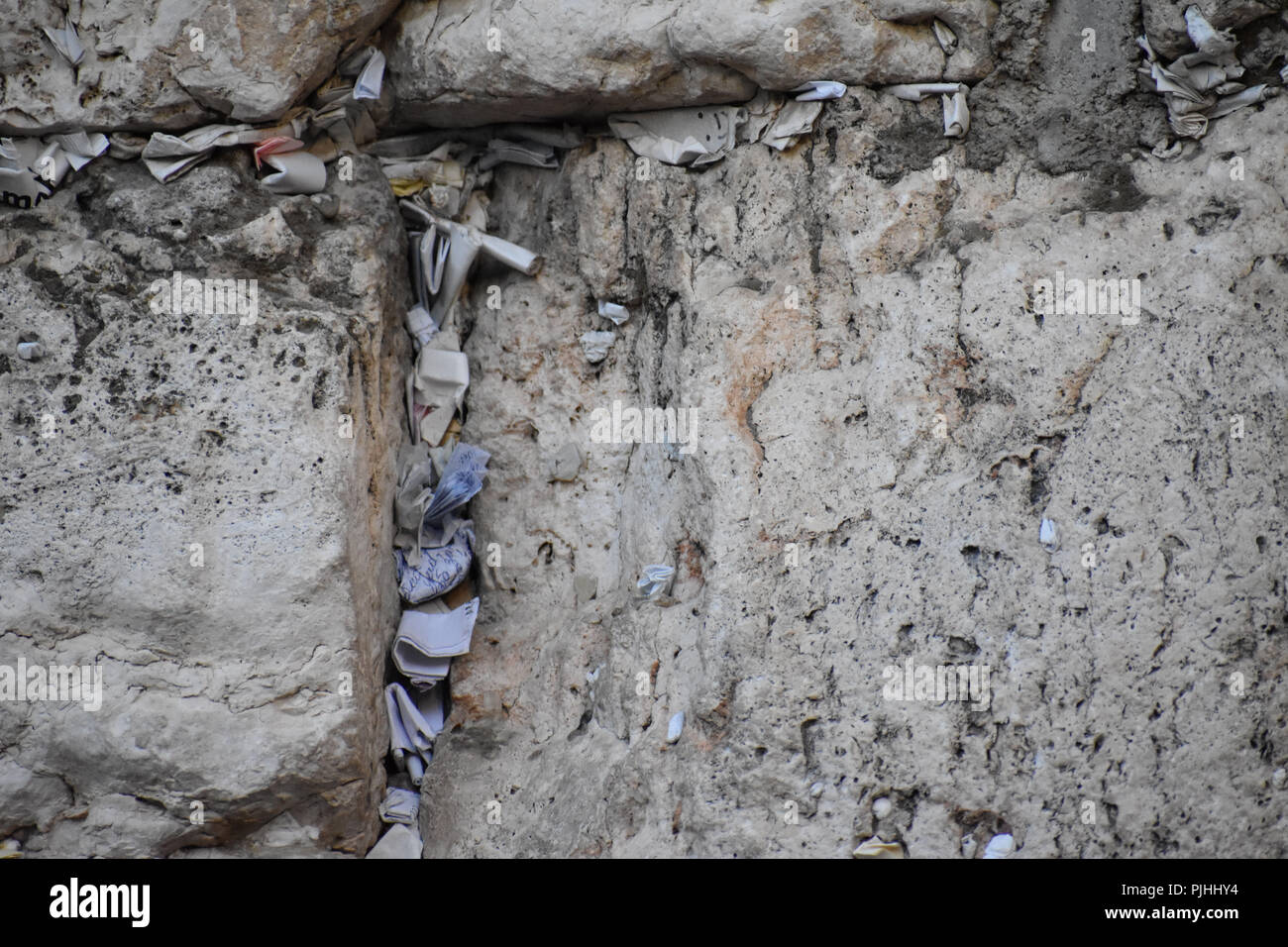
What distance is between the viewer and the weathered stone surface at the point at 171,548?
123 inches

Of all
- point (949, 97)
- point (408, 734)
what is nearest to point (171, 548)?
point (408, 734)

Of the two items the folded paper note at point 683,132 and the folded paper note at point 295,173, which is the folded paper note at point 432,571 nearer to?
the folded paper note at point 295,173

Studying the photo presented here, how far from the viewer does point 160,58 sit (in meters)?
3.25

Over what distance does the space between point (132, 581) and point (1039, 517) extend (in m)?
2.34

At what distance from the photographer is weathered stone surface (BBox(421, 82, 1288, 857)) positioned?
289 cm

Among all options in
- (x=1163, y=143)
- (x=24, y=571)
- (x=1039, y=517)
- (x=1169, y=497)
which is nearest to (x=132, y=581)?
(x=24, y=571)

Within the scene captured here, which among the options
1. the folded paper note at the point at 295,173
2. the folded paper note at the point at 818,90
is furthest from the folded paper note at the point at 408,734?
the folded paper note at the point at 818,90

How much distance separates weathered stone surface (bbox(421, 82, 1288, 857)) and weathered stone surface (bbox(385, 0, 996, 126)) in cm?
18

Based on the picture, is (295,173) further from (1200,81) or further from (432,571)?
(1200,81)

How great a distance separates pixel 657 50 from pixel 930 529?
148 cm

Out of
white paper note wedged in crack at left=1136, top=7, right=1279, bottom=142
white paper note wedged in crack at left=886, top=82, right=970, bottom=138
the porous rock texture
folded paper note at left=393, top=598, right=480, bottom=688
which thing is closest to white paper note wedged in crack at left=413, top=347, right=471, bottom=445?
the porous rock texture

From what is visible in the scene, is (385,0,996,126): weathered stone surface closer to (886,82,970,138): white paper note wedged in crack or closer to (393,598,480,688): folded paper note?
(886,82,970,138): white paper note wedged in crack

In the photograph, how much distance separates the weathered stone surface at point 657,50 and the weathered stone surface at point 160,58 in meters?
0.25

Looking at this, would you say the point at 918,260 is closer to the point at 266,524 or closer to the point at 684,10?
the point at 684,10
